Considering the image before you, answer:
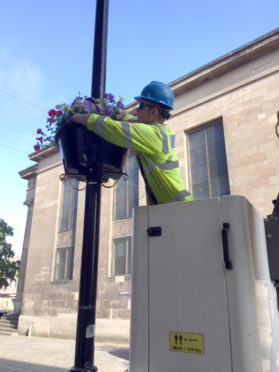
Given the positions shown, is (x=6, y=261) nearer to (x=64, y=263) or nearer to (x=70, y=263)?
(x=64, y=263)

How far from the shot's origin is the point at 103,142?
2430 mm

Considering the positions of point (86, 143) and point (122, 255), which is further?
point (122, 255)

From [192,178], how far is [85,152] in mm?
11526

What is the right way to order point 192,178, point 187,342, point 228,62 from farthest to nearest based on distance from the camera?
1. point 192,178
2. point 228,62
3. point 187,342

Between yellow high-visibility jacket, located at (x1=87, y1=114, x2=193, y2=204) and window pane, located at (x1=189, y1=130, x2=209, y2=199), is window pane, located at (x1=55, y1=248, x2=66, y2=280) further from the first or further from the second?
yellow high-visibility jacket, located at (x1=87, y1=114, x2=193, y2=204)

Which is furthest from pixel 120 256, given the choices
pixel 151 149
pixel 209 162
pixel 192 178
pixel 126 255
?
pixel 151 149

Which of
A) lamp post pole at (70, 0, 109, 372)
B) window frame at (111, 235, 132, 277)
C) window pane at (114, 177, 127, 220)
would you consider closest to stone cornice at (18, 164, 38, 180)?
window pane at (114, 177, 127, 220)

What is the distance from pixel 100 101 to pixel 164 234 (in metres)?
1.44

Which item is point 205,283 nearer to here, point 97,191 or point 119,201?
point 97,191

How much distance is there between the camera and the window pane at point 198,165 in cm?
1322

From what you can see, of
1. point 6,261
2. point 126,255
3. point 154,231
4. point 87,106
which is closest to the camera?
point 154,231

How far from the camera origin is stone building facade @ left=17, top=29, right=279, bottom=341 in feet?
38.8

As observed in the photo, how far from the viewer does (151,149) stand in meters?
2.20

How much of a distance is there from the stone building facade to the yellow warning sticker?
10154 millimetres
